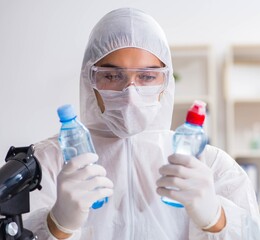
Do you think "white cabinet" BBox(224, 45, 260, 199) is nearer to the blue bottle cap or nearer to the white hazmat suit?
the white hazmat suit

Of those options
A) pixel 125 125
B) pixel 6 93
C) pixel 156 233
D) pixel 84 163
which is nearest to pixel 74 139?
pixel 84 163

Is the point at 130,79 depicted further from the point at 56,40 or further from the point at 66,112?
the point at 56,40

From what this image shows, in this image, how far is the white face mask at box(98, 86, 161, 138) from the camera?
116 cm

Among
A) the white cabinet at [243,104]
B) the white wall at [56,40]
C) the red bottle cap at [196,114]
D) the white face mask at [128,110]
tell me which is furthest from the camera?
the white wall at [56,40]

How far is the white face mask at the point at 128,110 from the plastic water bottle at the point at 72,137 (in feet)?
0.61

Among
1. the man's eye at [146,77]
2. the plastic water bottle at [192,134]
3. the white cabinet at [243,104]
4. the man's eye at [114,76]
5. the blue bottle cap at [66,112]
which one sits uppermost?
the man's eye at [114,76]

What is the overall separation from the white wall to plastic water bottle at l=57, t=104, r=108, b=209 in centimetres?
244

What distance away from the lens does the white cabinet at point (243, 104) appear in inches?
124

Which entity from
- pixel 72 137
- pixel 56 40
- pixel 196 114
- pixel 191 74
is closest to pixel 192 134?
pixel 196 114

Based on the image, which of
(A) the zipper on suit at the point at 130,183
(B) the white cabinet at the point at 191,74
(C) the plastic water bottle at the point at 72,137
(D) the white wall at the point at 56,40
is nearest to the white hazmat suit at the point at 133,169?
(A) the zipper on suit at the point at 130,183

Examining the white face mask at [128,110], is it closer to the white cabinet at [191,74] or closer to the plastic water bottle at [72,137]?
the plastic water bottle at [72,137]

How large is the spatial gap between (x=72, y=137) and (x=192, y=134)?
25 cm

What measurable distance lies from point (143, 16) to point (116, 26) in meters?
0.09

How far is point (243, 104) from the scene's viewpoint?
3342 mm
